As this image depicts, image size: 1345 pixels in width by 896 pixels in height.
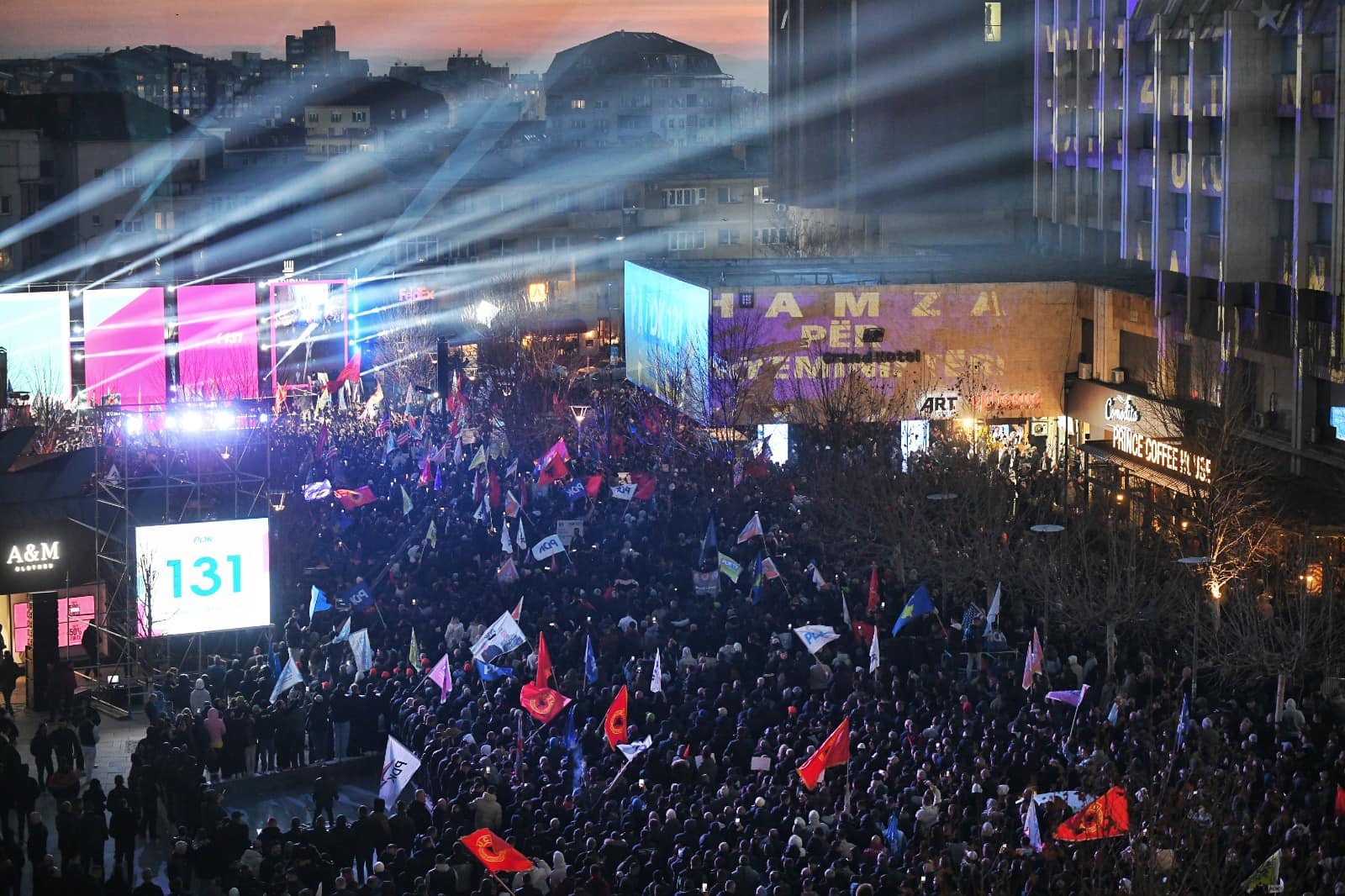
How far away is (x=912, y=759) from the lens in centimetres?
1911

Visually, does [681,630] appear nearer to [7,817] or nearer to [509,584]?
[509,584]

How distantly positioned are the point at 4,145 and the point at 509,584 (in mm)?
60108

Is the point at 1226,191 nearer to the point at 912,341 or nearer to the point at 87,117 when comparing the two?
the point at 912,341

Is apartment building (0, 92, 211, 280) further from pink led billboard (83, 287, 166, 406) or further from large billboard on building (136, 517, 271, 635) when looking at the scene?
large billboard on building (136, 517, 271, 635)

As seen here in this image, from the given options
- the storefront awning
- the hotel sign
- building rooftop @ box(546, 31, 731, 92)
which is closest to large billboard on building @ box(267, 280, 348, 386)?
the storefront awning

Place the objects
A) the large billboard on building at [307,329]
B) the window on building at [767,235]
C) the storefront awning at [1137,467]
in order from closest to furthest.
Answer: the storefront awning at [1137,467], the large billboard on building at [307,329], the window on building at [767,235]

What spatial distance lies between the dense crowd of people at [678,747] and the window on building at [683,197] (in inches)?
2591

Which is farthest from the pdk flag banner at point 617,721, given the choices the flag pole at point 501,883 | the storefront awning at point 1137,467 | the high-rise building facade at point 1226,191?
the high-rise building facade at point 1226,191

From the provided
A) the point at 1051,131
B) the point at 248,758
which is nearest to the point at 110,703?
the point at 248,758

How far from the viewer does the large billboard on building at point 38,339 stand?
4869cm

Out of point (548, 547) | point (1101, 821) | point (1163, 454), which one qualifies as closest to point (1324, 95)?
point (1163, 454)

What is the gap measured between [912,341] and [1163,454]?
30.3ft

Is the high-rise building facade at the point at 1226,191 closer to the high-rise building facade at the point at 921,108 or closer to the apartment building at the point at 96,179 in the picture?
the high-rise building facade at the point at 921,108

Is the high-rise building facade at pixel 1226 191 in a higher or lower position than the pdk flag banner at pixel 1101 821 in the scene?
higher
